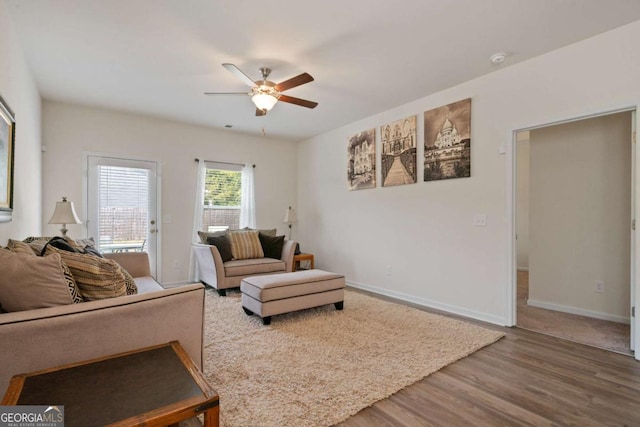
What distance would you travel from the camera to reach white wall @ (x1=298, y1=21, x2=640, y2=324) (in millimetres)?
2668

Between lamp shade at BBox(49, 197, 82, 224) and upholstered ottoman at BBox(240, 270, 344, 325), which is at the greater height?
lamp shade at BBox(49, 197, 82, 224)

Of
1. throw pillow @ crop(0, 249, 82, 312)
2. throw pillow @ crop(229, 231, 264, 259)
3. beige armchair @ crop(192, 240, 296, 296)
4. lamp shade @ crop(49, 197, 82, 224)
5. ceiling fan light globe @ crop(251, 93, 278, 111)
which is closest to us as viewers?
throw pillow @ crop(0, 249, 82, 312)

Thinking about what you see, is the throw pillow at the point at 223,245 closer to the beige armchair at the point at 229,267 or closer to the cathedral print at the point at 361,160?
the beige armchair at the point at 229,267

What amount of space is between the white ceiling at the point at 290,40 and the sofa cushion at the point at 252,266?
2.27 meters

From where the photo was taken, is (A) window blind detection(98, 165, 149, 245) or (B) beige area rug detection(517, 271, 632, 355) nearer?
(B) beige area rug detection(517, 271, 632, 355)

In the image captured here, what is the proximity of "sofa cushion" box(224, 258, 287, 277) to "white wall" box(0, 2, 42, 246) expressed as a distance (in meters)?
2.14

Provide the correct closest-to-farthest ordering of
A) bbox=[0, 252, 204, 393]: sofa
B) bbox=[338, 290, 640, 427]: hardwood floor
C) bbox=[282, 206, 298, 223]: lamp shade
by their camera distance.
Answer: bbox=[0, 252, 204, 393]: sofa
bbox=[338, 290, 640, 427]: hardwood floor
bbox=[282, 206, 298, 223]: lamp shade

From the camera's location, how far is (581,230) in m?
3.62

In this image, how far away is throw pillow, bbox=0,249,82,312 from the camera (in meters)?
1.36

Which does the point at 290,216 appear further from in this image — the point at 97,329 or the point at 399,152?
the point at 97,329

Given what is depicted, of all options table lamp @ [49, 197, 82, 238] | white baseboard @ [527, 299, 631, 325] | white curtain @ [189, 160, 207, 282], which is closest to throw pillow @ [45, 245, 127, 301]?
table lamp @ [49, 197, 82, 238]

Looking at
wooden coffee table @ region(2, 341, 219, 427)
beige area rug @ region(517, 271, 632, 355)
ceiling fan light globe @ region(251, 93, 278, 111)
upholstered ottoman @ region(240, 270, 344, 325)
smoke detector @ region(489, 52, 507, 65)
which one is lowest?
beige area rug @ region(517, 271, 632, 355)

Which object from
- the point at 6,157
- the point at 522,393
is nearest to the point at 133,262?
the point at 6,157

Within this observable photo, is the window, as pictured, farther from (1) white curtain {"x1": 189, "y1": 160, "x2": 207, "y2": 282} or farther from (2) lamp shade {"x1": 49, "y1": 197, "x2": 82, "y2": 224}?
(2) lamp shade {"x1": 49, "y1": 197, "x2": 82, "y2": 224}
